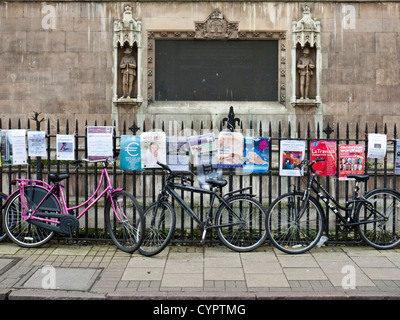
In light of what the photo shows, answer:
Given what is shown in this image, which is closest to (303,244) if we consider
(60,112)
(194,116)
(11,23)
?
(194,116)

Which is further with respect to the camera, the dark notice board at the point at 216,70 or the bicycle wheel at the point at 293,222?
the dark notice board at the point at 216,70

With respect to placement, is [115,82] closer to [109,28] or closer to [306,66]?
[109,28]

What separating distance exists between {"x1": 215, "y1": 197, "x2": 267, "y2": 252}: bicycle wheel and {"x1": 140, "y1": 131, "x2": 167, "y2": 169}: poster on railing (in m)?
1.31

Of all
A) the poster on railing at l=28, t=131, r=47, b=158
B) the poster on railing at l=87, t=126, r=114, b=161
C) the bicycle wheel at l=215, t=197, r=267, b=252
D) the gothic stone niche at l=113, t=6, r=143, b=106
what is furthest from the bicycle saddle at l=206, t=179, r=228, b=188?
the gothic stone niche at l=113, t=6, r=143, b=106

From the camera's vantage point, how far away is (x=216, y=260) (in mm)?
6262

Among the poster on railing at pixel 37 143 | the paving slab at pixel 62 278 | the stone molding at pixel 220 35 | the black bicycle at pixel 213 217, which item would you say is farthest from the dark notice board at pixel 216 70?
the paving slab at pixel 62 278

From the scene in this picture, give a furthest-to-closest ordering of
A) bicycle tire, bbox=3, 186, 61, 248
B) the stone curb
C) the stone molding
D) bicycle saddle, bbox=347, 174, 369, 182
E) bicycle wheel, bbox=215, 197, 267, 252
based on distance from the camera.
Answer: the stone molding
bicycle tire, bbox=3, 186, 61, 248
bicycle saddle, bbox=347, 174, 369, 182
bicycle wheel, bbox=215, 197, 267, 252
the stone curb

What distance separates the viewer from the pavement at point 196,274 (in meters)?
4.97

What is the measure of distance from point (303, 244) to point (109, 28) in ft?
20.7

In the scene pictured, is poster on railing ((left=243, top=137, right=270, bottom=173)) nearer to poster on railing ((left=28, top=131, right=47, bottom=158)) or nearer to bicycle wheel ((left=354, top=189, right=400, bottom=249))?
bicycle wheel ((left=354, top=189, right=400, bottom=249))

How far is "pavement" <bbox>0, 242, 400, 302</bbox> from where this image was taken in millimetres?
4973

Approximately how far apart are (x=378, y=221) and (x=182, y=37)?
19.0 ft

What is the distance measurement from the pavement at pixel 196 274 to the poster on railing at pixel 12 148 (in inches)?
52.9

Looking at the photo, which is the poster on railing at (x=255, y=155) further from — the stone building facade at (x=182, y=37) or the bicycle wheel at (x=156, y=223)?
the stone building facade at (x=182, y=37)
